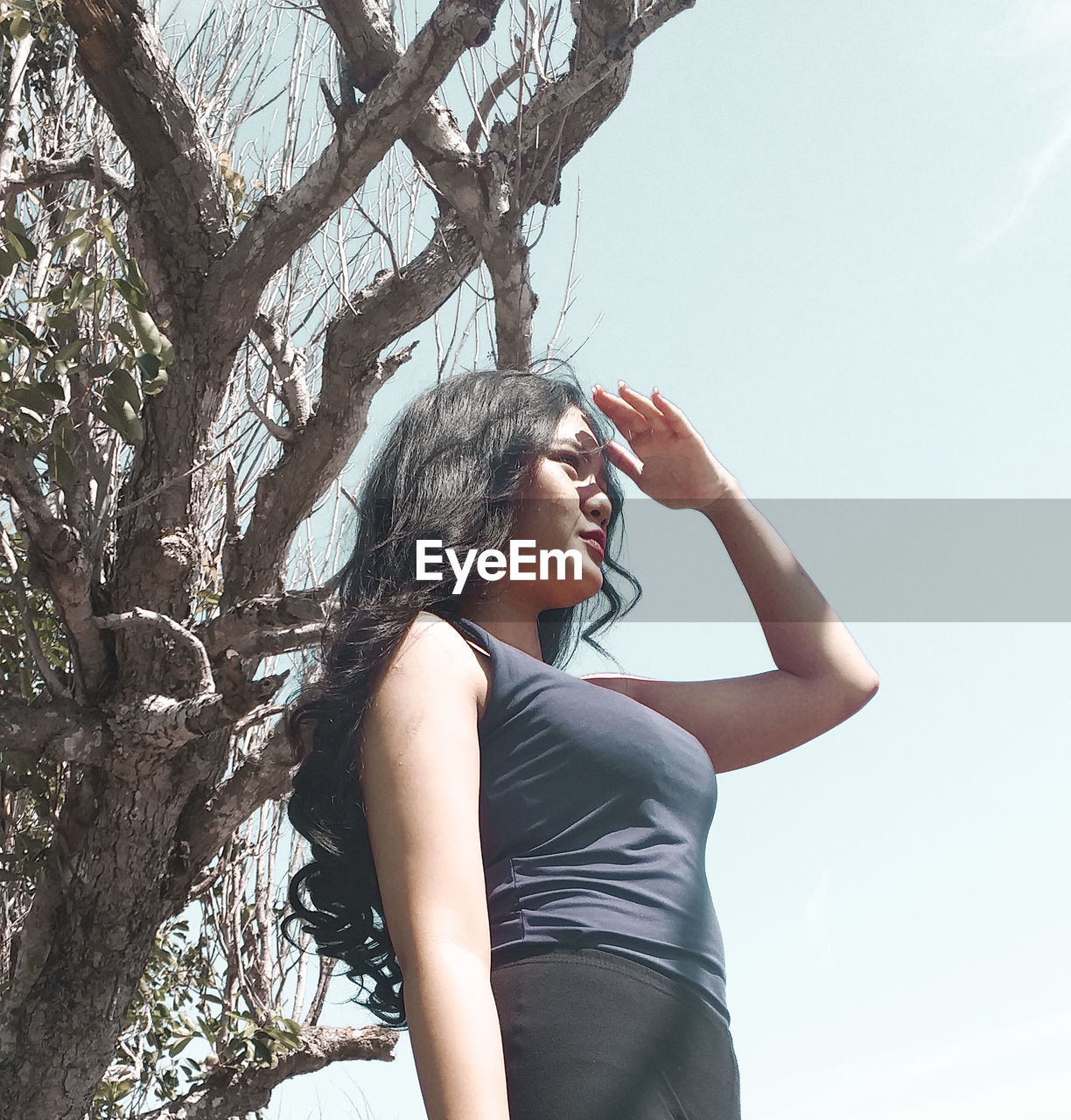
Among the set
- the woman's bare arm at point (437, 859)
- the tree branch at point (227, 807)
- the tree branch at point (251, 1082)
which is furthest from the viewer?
the tree branch at point (251, 1082)

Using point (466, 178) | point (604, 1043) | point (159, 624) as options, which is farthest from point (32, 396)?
point (604, 1043)

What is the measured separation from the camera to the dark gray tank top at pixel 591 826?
90cm

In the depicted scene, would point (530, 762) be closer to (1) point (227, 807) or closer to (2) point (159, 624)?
(2) point (159, 624)

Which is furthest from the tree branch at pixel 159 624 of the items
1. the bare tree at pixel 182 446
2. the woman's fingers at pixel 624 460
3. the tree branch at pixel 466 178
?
the woman's fingers at pixel 624 460

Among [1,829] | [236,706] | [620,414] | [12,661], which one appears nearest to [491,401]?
[620,414]

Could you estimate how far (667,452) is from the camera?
1.33 m

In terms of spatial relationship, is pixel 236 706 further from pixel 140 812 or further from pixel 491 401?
pixel 491 401

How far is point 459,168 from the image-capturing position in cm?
258

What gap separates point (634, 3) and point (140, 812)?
2419 mm

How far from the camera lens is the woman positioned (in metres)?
0.83

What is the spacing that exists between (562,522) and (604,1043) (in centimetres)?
55

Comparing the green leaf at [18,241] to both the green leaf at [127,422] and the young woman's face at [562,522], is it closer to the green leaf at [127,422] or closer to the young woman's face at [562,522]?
the green leaf at [127,422]

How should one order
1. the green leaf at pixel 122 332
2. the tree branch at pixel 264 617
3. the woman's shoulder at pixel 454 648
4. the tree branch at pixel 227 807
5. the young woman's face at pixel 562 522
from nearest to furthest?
the woman's shoulder at pixel 454 648 < the young woman's face at pixel 562 522 < the green leaf at pixel 122 332 < the tree branch at pixel 264 617 < the tree branch at pixel 227 807

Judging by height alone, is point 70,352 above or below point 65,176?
below
